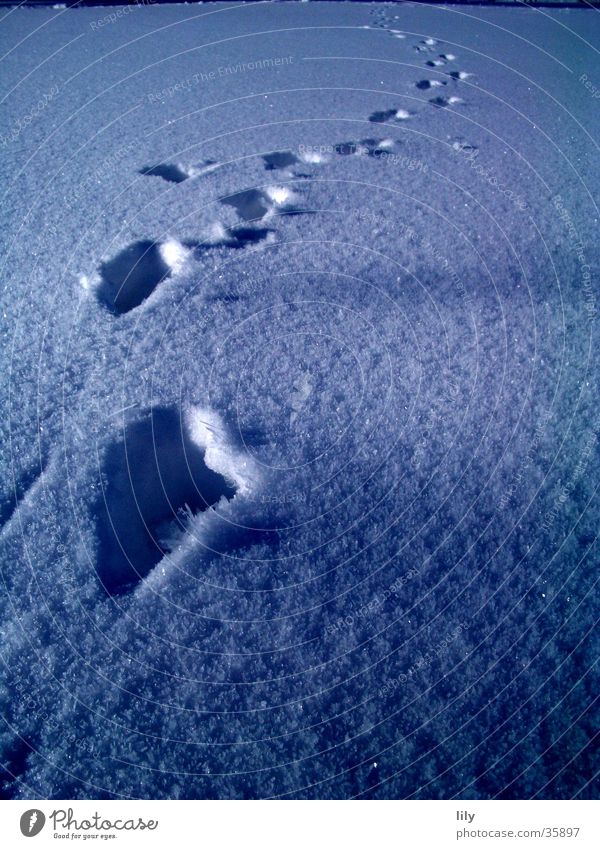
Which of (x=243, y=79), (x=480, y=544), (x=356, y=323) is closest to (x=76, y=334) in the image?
(x=356, y=323)

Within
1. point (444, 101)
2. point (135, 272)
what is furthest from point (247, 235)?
point (444, 101)

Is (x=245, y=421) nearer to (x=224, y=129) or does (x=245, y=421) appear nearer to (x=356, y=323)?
(x=356, y=323)

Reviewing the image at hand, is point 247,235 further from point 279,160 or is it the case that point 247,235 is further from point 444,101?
point 444,101

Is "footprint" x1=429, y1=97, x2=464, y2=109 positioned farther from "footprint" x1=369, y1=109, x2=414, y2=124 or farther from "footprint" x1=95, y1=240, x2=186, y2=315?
"footprint" x1=95, y1=240, x2=186, y2=315
